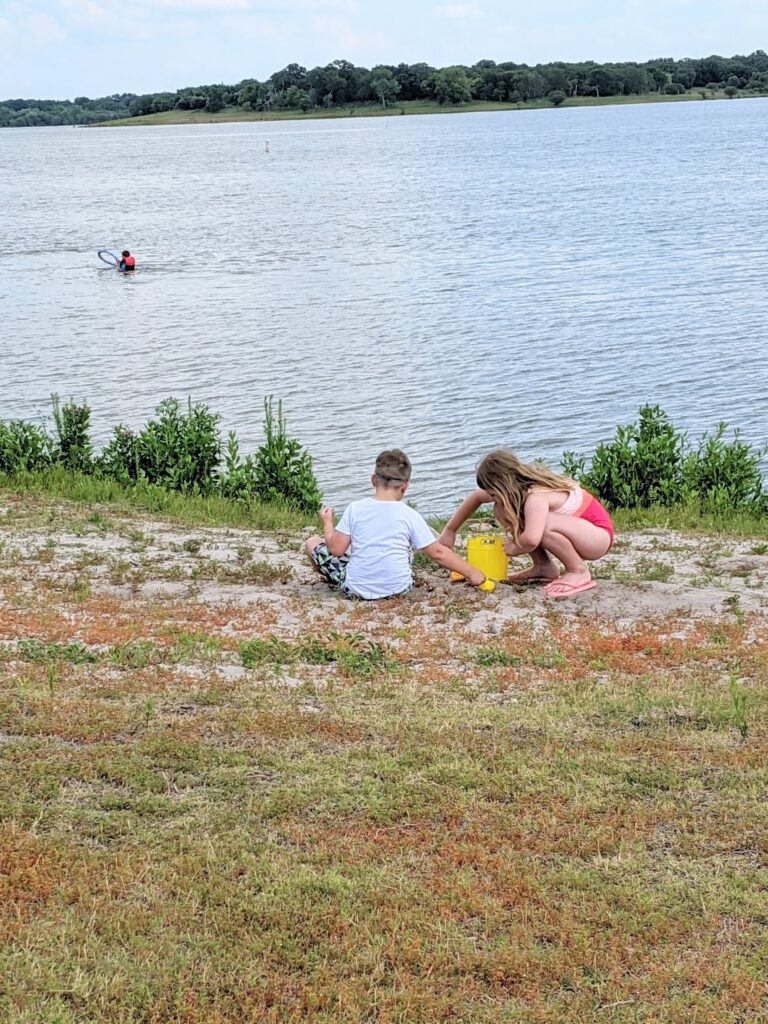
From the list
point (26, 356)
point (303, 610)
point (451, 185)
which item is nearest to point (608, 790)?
point (303, 610)

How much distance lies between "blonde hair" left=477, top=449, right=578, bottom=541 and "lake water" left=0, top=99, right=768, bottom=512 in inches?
262

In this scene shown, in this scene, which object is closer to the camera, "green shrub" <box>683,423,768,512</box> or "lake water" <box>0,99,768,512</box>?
"green shrub" <box>683,423,768,512</box>

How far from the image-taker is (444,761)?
19.7 feet

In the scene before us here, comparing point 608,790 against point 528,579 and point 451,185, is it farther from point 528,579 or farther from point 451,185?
point 451,185

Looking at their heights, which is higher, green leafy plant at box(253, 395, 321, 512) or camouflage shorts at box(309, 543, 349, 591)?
camouflage shorts at box(309, 543, 349, 591)

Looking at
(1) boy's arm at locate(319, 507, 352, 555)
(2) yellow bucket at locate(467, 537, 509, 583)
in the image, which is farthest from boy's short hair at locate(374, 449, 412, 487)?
(2) yellow bucket at locate(467, 537, 509, 583)

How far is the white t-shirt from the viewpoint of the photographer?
30.9ft

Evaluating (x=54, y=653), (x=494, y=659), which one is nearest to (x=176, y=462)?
(x=54, y=653)

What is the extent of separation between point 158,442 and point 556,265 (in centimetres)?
2814

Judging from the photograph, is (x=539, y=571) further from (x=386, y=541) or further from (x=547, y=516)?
(x=386, y=541)

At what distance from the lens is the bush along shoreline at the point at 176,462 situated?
14.3m

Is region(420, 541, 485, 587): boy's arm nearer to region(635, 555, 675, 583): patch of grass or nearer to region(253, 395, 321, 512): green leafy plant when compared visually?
region(635, 555, 675, 583): patch of grass

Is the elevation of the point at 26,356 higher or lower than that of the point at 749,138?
lower

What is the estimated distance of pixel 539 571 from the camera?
10.1 metres
